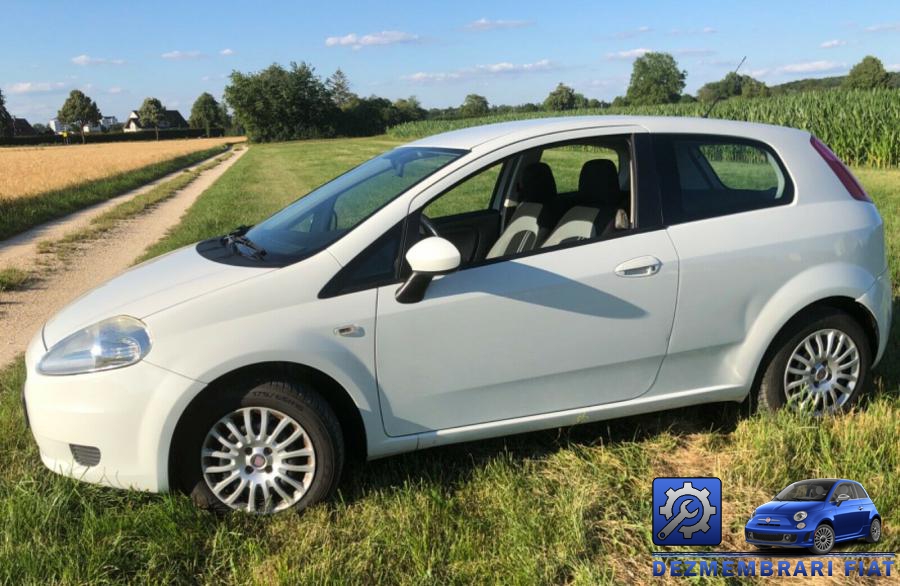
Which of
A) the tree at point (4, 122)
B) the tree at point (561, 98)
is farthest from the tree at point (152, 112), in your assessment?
the tree at point (561, 98)

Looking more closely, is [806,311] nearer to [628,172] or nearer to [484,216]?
[628,172]

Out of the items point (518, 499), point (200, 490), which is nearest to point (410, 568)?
point (518, 499)

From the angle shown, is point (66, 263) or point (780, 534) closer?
point (780, 534)

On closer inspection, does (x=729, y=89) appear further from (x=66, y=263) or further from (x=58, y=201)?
(x=58, y=201)

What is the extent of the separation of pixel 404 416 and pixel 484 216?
1888 mm

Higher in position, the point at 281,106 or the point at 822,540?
the point at 281,106

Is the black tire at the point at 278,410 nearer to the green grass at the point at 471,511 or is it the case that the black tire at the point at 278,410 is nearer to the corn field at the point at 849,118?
the green grass at the point at 471,511

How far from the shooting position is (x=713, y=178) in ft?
12.0

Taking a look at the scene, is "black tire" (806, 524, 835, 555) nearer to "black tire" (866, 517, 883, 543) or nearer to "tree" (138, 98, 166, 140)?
"black tire" (866, 517, 883, 543)

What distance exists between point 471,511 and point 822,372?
205 centimetres

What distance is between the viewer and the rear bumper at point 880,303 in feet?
12.1

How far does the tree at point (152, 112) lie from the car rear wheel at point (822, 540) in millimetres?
151161

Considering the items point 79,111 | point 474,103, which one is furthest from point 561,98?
point 79,111

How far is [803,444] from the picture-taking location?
3.36m
